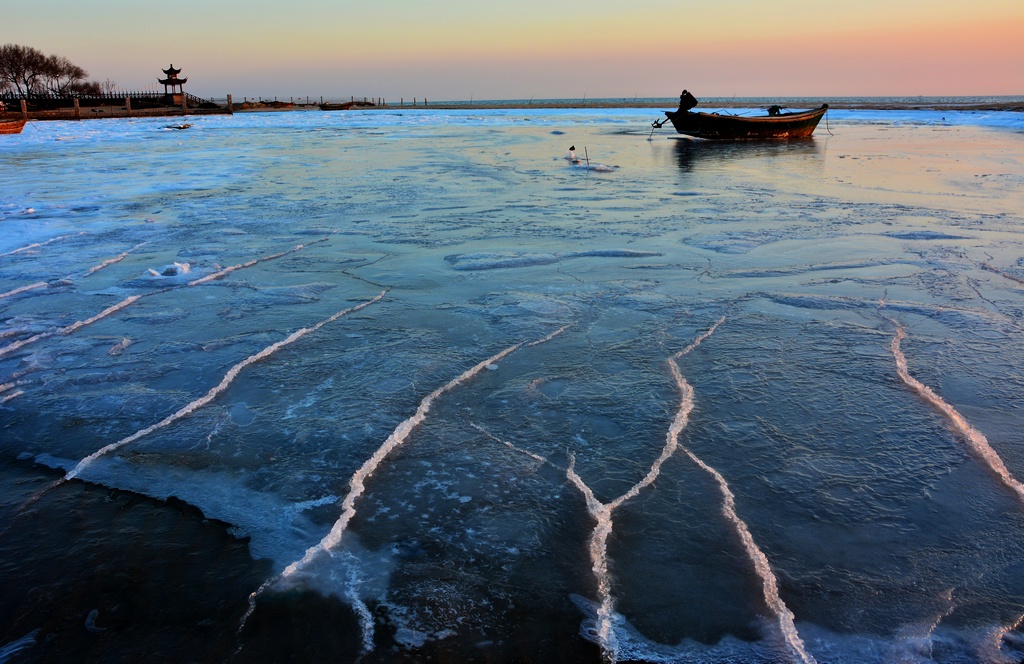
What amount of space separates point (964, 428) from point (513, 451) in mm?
2551

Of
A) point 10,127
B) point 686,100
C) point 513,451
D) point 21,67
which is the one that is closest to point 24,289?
point 513,451

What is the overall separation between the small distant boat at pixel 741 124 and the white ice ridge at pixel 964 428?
26456 mm

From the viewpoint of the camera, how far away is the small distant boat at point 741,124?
28.7 meters

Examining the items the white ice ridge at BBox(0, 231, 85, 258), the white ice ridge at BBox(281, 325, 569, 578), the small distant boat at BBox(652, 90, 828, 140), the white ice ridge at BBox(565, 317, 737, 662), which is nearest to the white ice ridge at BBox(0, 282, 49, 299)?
the white ice ridge at BBox(0, 231, 85, 258)

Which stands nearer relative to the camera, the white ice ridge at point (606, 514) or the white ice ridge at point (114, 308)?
the white ice ridge at point (606, 514)

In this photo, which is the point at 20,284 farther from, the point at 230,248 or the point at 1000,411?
the point at 1000,411

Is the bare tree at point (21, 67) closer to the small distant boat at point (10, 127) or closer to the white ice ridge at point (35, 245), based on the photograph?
the small distant boat at point (10, 127)

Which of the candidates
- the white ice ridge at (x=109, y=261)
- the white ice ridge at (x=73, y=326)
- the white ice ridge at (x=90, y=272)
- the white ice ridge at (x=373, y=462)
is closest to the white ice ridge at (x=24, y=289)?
the white ice ridge at (x=90, y=272)

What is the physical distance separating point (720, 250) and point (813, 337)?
3204 mm

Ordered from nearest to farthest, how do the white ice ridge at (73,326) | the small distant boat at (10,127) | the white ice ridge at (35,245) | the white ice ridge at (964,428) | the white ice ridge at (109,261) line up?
the white ice ridge at (964,428) < the white ice ridge at (73,326) < the white ice ridge at (109,261) < the white ice ridge at (35,245) < the small distant boat at (10,127)

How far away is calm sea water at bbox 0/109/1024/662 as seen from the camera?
2.38m

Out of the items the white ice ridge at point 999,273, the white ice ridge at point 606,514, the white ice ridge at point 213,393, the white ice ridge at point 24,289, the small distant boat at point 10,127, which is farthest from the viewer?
the small distant boat at point 10,127

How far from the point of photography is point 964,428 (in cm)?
369

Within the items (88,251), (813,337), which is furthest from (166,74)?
(813,337)
